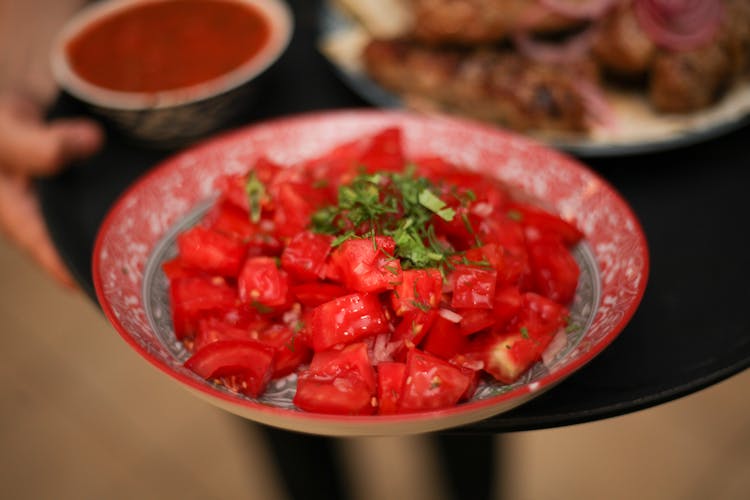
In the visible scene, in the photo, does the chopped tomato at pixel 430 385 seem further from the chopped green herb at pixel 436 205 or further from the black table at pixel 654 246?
the chopped green herb at pixel 436 205

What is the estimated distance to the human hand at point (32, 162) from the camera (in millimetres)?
1781

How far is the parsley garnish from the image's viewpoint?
1.15 meters

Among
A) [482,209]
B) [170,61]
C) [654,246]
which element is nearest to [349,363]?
[482,209]

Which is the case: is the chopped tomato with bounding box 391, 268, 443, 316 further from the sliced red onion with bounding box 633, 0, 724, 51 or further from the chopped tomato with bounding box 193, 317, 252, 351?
the sliced red onion with bounding box 633, 0, 724, 51

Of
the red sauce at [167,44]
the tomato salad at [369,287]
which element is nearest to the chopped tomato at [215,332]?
the tomato salad at [369,287]

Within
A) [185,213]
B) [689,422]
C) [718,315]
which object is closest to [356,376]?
[185,213]

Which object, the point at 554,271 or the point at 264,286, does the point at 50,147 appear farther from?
the point at 554,271

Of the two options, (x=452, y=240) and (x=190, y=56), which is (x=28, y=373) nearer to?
(x=190, y=56)

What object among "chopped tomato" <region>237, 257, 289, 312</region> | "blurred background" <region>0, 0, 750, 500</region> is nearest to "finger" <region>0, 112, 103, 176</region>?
"blurred background" <region>0, 0, 750, 500</region>

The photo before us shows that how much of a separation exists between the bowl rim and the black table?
0.59 feet

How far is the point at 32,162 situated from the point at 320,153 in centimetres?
78

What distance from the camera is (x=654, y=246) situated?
5.11 ft

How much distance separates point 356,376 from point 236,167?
692 mm

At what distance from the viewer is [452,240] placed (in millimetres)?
1254
